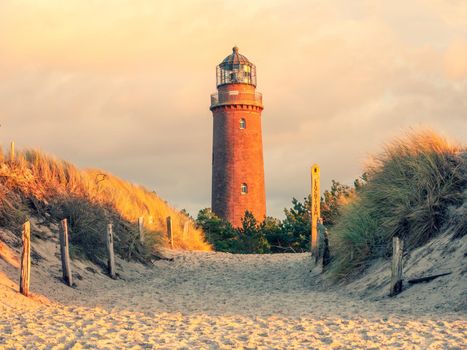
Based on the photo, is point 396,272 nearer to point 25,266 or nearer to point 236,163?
point 25,266

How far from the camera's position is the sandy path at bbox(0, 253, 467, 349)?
818 cm

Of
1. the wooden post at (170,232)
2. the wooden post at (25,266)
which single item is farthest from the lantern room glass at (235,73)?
the wooden post at (25,266)

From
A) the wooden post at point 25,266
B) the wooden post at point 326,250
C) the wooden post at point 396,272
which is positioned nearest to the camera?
the wooden post at point 396,272

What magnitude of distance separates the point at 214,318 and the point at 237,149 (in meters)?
26.8

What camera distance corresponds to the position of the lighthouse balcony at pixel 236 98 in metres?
37.4

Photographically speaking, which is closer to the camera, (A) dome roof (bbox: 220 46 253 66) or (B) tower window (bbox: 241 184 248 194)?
(B) tower window (bbox: 241 184 248 194)

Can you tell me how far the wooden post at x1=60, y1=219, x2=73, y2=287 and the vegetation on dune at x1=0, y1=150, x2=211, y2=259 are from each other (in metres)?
2.27

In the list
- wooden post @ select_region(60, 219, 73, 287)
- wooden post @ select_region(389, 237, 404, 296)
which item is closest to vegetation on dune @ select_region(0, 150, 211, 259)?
wooden post @ select_region(60, 219, 73, 287)

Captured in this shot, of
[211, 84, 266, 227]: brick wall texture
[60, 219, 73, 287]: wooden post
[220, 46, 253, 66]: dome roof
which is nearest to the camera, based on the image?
[60, 219, 73, 287]: wooden post

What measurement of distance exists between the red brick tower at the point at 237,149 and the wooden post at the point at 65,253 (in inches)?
872

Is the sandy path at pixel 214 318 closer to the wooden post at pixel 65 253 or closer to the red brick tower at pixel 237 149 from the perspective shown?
the wooden post at pixel 65 253

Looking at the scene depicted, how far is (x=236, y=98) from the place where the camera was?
37.5 metres

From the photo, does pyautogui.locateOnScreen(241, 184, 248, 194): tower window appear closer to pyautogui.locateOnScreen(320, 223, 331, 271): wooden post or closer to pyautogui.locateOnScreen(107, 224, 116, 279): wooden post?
pyautogui.locateOnScreen(320, 223, 331, 271): wooden post

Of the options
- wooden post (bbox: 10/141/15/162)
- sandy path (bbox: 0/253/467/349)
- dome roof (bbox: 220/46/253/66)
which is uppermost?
dome roof (bbox: 220/46/253/66)
